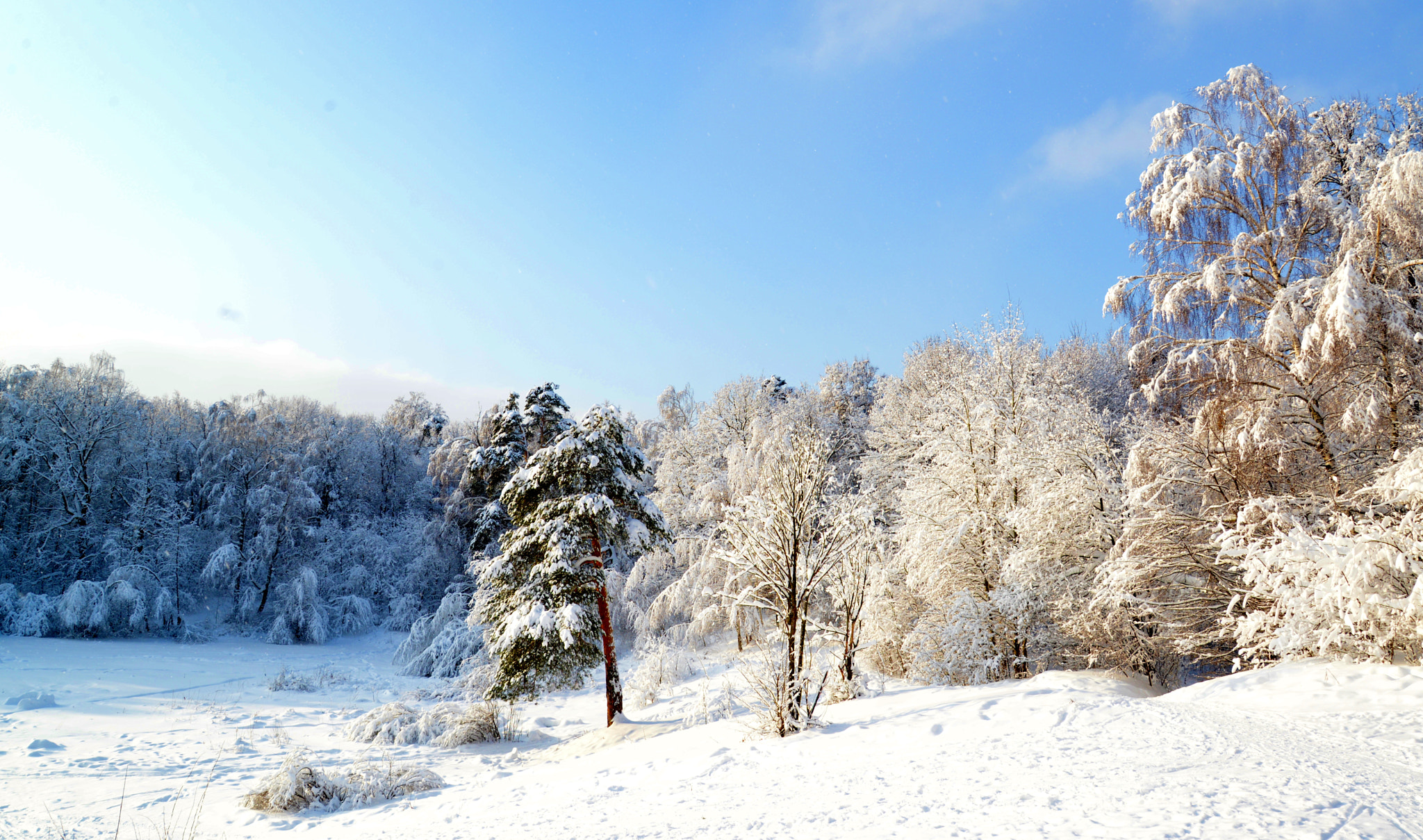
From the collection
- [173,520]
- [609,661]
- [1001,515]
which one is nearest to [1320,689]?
[1001,515]

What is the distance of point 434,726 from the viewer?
13422 millimetres

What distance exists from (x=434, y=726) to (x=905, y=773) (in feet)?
38.3

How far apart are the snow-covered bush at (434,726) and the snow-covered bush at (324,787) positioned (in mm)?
4279

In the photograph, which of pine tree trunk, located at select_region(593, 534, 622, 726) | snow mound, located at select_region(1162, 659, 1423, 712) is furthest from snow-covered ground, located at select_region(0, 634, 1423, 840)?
pine tree trunk, located at select_region(593, 534, 622, 726)

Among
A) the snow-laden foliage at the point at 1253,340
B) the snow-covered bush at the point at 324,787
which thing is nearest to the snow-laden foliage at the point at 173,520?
the snow-covered bush at the point at 324,787

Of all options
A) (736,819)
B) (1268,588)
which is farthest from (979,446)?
(736,819)

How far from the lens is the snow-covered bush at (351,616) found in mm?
26703

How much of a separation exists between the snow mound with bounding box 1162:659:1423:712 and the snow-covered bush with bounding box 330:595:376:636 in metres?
29.0

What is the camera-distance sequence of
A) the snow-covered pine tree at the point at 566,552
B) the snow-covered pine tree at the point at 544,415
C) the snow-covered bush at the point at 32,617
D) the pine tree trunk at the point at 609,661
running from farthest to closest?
1. the snow-covered pine tree at the point at 544,415
2. the snow-covered bush at the point at 32,617
3. the pine tree trunk at the point at 609,661
4. the snow-covered pine tree at the point at 566,552

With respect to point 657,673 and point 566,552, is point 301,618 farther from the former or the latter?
point 566,552

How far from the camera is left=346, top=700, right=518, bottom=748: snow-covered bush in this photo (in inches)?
513

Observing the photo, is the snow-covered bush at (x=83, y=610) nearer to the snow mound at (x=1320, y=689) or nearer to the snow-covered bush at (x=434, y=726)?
the snow-covered bush at (x=434, y=726)

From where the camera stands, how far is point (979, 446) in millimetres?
14938

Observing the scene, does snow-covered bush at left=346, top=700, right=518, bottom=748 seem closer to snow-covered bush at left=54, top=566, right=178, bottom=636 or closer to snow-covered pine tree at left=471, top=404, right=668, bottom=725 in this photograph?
snow-covered pine tree at left=471, top=404, right=668, bottom=725
